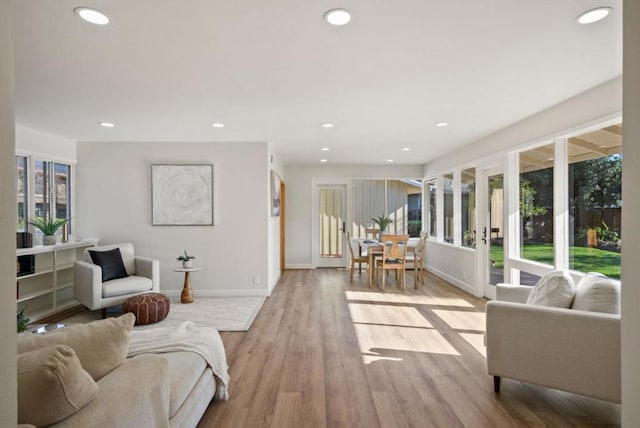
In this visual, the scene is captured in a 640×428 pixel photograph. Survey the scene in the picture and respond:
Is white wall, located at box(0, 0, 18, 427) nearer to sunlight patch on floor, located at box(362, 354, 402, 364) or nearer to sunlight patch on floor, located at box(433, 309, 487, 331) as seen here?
sunlight patch on floor, located at box(362, 354, 402, 364)

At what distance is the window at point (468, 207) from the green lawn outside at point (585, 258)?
4.49 ft

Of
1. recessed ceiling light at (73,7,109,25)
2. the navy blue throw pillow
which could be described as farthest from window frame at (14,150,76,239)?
recessed ceiling light at (73,7,109,25)

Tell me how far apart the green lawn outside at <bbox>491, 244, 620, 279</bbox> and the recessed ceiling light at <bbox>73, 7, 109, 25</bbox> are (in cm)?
418

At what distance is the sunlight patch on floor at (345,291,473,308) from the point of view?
491 cm

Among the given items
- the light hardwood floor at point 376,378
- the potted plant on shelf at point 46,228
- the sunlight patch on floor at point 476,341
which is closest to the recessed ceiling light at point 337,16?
the light hardwood floor at point 376,378

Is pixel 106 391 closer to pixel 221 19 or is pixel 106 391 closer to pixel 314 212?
pixel 221 19

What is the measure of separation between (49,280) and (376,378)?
439 centimetres

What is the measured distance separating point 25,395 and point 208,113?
322 cm

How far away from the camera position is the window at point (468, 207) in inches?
222

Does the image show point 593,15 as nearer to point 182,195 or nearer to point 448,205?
point 182,195

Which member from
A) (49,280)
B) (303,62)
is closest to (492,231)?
(303,62)

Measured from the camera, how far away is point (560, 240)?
3.62 meters

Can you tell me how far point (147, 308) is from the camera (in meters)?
3.92

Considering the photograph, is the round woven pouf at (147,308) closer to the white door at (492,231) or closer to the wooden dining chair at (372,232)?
the white door at (492,231)
